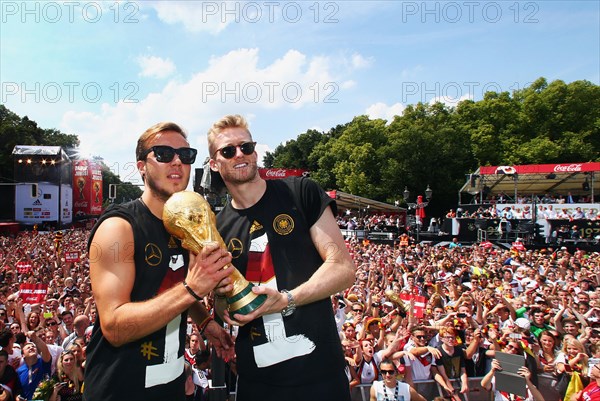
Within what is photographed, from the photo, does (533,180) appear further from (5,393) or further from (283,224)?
(283,224)

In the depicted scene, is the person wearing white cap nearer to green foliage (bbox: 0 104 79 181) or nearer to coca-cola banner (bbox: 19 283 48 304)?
coca-cola banner (bbox: 19 283 48 304)

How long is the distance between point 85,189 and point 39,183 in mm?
12108

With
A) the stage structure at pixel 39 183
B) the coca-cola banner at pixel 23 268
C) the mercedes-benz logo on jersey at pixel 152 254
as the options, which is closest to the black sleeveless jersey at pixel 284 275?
the mercedes-benz logo on jersey at pixel 152 254

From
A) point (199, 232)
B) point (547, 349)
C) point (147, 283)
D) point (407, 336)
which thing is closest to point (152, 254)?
point (147, 283)

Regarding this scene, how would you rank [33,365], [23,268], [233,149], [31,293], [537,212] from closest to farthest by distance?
[233,149], [33,365], [31,293], [23,268], [537,212]

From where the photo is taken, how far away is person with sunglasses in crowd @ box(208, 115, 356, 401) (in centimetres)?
221

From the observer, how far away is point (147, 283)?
7.08 feet

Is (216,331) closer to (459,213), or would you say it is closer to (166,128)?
(166,128)

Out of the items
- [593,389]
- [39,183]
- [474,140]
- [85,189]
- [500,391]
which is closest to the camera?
[593,389]

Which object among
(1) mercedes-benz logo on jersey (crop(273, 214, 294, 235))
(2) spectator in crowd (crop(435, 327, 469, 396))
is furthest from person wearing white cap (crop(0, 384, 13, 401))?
(2) spectator in crowd (crop(435, 327, 469, 396))

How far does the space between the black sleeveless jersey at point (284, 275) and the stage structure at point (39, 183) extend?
150 feet

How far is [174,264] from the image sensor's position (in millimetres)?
2273

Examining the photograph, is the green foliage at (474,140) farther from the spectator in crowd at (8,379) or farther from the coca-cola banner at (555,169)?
the spectator in crowd at (8,379)

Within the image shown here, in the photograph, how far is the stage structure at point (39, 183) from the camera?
42.6 metres
